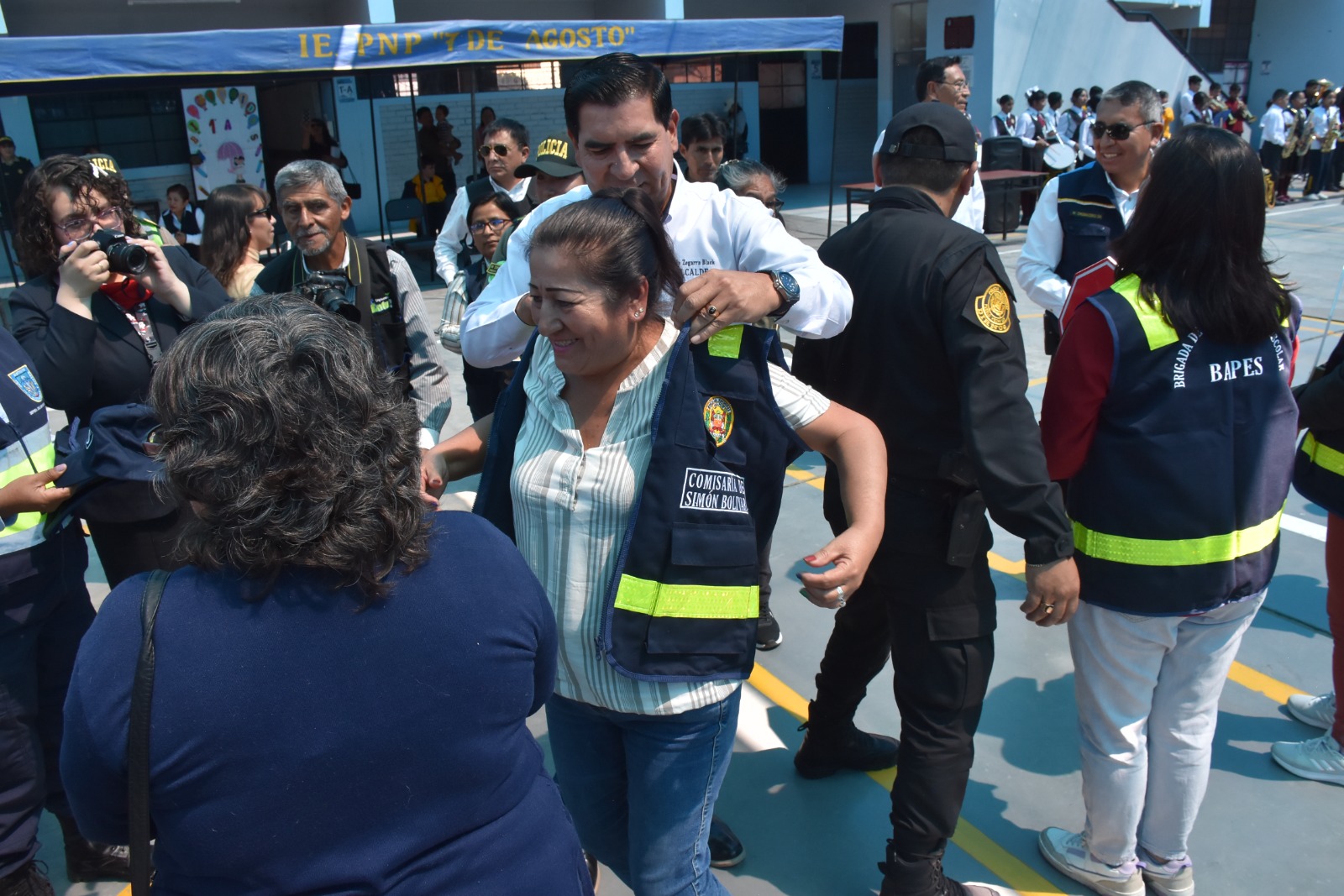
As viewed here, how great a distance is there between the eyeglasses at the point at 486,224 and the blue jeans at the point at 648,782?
8.99 feet

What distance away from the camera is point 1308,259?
1052 cm

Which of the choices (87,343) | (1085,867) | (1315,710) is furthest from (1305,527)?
(87,343)

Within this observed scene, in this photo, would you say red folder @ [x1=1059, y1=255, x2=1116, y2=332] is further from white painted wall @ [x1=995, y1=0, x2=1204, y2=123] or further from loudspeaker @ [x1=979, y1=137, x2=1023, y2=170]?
white painted wall @ [x1=995, y1=0, x2=1204, y2=123]

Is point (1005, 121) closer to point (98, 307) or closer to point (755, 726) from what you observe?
point (755, 726)

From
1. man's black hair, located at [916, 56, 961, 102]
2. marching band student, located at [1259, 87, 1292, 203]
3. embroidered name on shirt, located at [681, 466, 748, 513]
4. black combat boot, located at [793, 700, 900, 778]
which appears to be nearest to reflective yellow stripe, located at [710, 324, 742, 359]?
embroidered name on shirt, located at [681, 466, 748, 513]

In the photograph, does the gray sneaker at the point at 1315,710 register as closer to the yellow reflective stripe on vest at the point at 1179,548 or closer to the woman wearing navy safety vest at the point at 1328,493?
the woman wearing navy safety vest at the point at 1328,493

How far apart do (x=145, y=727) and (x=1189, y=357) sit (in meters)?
2.04

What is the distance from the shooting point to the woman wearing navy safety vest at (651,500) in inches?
69.5

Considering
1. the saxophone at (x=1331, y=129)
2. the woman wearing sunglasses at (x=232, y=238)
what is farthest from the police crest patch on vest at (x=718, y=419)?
the saxophone at (x=1331, y=129)

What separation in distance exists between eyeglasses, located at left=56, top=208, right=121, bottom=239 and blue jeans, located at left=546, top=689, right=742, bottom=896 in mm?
2035

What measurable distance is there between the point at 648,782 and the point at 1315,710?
2.39 m

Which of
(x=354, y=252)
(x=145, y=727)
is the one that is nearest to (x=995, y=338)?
(x=145, y=727)

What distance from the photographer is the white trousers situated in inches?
88.4

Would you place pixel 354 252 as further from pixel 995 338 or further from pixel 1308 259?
pixel 1308 259
